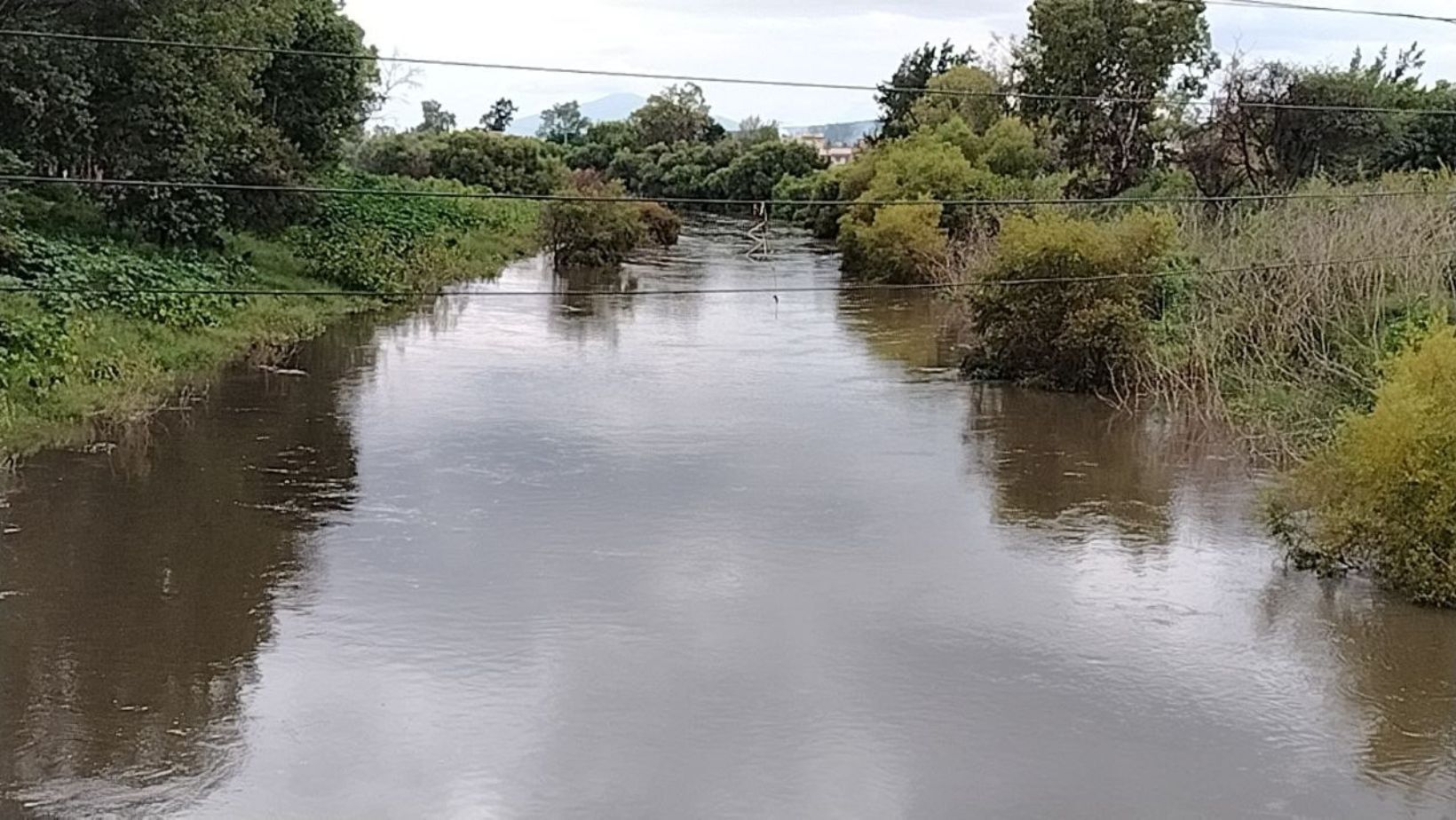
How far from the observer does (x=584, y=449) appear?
14.6m

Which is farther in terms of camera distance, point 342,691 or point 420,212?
point 420,212

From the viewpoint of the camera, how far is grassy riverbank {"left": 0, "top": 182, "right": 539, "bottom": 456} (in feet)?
47.3

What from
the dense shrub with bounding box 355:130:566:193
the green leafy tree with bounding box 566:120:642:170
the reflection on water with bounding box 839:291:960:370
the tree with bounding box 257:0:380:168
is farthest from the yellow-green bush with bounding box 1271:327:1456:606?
the green leafy tree with bounding box 566:120:642:170

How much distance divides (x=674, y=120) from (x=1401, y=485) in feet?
176

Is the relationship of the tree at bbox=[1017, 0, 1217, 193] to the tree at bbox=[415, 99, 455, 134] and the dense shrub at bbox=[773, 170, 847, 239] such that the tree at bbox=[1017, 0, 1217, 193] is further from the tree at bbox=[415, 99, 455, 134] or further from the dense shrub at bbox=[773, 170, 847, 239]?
the tree at bbox=[415, 99, 455, 134]

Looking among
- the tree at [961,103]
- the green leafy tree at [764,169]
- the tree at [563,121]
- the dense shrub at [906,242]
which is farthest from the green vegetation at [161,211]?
the tree at [563,121]

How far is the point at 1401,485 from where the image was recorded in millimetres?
A: 10000

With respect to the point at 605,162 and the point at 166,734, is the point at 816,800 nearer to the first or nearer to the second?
the point at 166,734

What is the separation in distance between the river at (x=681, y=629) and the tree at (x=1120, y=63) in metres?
15.1

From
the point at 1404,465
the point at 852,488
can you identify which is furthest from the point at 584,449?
the point at 1404,465

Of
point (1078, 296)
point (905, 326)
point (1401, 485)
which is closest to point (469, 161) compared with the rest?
point (905, 326)

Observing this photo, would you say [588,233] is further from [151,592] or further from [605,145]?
[605,145]

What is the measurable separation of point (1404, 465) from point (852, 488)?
4912 millimetres

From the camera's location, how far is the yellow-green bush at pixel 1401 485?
980cm
